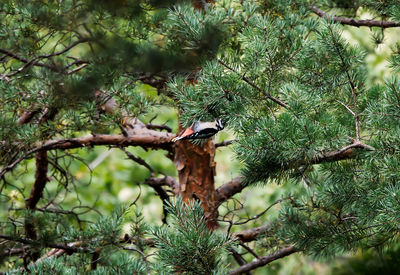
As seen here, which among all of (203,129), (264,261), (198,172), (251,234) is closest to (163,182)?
(198,172)

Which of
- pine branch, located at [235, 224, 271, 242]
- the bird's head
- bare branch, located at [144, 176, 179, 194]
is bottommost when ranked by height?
the bird's head

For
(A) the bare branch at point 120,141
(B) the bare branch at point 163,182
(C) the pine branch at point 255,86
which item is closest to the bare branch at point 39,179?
(A) the bare branch at point 120,141

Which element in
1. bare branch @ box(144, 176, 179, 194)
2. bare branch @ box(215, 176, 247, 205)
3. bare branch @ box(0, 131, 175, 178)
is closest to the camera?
bare branch @ box(0, 131, 175, 178)

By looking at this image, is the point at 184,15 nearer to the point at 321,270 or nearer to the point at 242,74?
the point at 242,74

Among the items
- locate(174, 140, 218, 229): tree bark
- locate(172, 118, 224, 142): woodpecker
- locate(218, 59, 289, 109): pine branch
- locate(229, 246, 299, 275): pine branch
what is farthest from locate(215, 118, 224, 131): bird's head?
locate(229, 246, 299, 275): pine branch

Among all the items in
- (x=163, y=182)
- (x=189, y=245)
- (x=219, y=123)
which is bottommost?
(x=189, y=245)

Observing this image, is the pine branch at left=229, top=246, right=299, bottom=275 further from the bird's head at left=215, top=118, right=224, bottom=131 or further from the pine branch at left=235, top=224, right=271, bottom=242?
the bird's head at left=215, top=118, right=224, bottom=131

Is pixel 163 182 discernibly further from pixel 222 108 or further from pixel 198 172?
pixel 222 108

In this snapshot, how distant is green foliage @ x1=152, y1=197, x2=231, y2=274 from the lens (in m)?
1.26

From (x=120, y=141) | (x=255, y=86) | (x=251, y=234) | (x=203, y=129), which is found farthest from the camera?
(x=251, y=234)

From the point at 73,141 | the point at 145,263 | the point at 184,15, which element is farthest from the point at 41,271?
the point at 184,15

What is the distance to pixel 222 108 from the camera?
1.28 metres

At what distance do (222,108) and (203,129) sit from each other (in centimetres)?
12

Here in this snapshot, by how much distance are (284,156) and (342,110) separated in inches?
13.3
